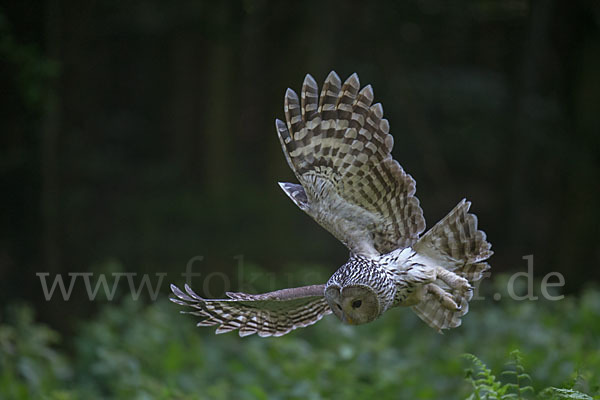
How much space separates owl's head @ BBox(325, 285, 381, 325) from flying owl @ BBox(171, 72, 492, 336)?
16 centimetres

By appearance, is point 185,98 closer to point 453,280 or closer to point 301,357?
point 301,357

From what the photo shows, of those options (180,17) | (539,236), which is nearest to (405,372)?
(539,236)

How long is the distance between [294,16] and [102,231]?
440cm

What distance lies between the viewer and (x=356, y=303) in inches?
118

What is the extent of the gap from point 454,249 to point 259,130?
371 inches

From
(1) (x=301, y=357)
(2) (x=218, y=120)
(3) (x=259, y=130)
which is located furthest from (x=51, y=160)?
(3) (x=259, y=130)

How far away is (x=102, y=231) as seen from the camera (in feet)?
33.4

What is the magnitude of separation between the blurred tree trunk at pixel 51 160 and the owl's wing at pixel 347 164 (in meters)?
5.19

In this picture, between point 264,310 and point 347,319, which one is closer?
point 347,319

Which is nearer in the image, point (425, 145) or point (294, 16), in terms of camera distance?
point (294, 16)

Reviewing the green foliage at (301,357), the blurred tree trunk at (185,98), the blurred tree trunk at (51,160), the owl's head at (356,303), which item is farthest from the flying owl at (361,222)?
the blurred tree trunk at (185,98)

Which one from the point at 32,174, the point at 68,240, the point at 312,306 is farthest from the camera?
the point at 68,240

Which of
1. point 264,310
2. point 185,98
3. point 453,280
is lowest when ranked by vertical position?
point 264,310

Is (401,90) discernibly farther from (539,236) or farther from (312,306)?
(312,306)
